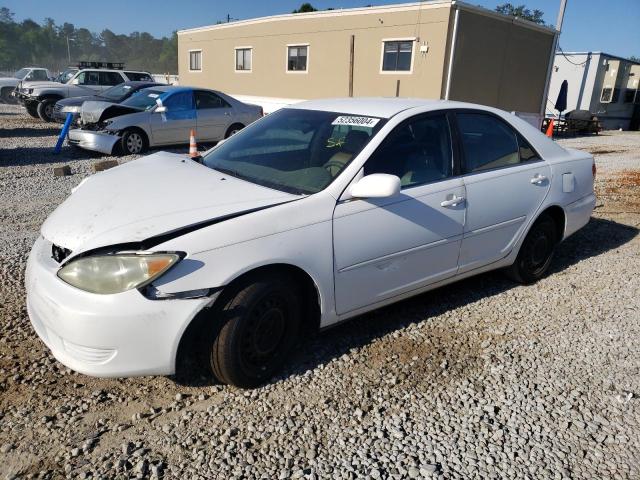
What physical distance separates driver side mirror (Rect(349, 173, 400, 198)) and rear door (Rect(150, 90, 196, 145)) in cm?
877

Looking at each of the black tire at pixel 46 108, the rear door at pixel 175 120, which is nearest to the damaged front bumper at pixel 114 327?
the rear door at pixel 175 120

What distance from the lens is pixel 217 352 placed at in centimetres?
267

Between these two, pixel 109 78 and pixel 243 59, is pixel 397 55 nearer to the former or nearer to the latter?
pixel 243 59

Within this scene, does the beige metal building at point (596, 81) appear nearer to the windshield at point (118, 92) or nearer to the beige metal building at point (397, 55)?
the beige metal building at point (397, 55)

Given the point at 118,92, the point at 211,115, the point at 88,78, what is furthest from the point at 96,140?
the point at 88,78

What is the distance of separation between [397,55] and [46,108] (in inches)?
474

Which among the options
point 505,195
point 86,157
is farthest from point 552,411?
point 86,157

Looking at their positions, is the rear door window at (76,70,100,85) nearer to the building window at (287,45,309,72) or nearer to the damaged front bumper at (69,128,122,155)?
the building window at (287,45,309,72)

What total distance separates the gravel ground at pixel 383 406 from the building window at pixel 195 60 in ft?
82.9

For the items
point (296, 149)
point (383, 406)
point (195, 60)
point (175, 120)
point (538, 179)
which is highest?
→ point (195, 60)

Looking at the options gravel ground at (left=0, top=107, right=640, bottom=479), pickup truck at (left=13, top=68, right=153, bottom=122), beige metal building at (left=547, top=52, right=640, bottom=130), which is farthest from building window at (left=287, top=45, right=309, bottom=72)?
gravel ground at (left=0, top=107, right=640, bottom=479)

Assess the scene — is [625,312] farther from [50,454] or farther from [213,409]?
[50,454]

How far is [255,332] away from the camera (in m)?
2.78

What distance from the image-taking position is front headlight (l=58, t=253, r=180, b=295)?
242 cm
